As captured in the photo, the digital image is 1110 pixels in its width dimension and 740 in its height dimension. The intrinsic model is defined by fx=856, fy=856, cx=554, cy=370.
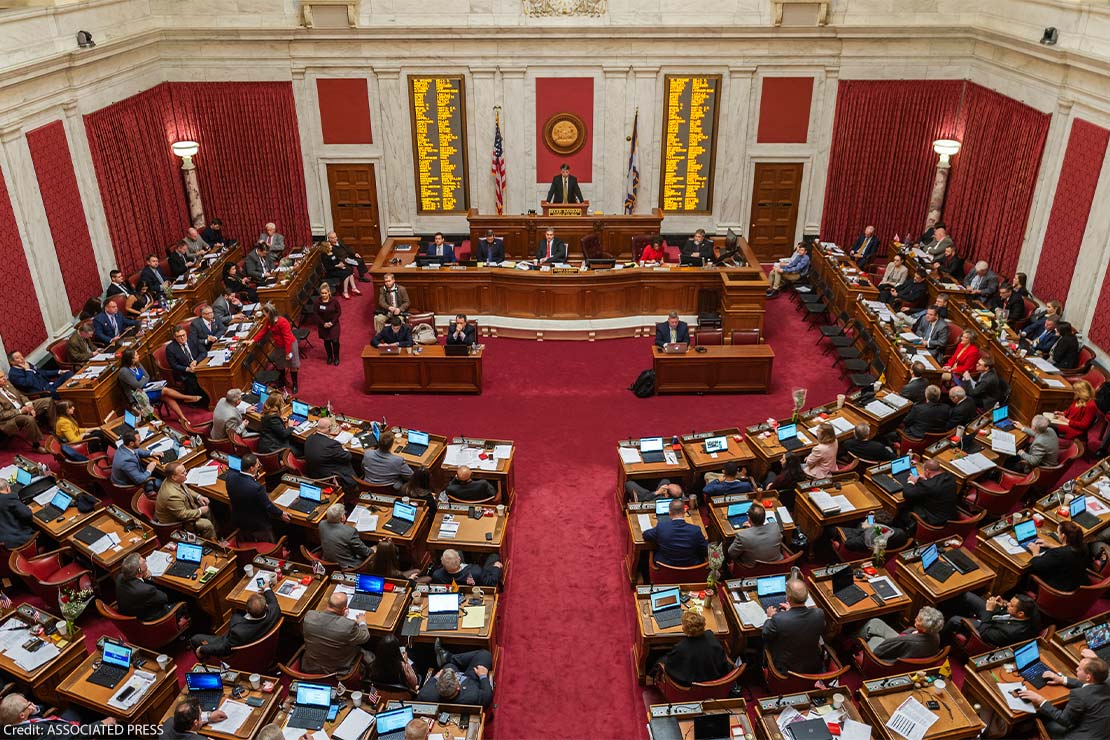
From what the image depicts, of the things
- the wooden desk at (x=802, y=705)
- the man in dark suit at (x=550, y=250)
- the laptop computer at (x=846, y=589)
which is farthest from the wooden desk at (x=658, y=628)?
the man in dark suit at (x=550, y=250)

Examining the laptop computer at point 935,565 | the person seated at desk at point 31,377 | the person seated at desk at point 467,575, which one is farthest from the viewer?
the person seated at desk at point 31,377

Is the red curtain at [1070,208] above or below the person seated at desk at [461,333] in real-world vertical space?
above

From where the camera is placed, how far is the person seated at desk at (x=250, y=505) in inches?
366

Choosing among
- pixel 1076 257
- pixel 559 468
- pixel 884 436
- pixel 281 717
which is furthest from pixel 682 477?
pixel 1076 257

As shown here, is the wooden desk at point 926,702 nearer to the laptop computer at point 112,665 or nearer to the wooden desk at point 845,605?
the wooden desk at point 845,605

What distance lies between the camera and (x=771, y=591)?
8617 millimetres

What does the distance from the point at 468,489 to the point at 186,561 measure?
311 cm

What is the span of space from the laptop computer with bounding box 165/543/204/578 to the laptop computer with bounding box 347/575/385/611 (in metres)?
1.70

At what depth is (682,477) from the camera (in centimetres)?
1091

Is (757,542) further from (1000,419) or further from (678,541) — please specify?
(1000,419)

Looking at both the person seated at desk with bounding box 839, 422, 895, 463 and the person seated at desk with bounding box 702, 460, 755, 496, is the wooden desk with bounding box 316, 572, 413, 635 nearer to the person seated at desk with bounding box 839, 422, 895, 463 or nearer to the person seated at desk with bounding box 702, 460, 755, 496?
the person seated at desk with bounding box 702, 460, 755, 496

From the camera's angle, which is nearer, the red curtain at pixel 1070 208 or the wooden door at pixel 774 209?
the red curtain at pixel 1070 208

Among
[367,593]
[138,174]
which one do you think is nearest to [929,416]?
[367,593]

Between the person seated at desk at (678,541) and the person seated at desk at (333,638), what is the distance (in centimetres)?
317
